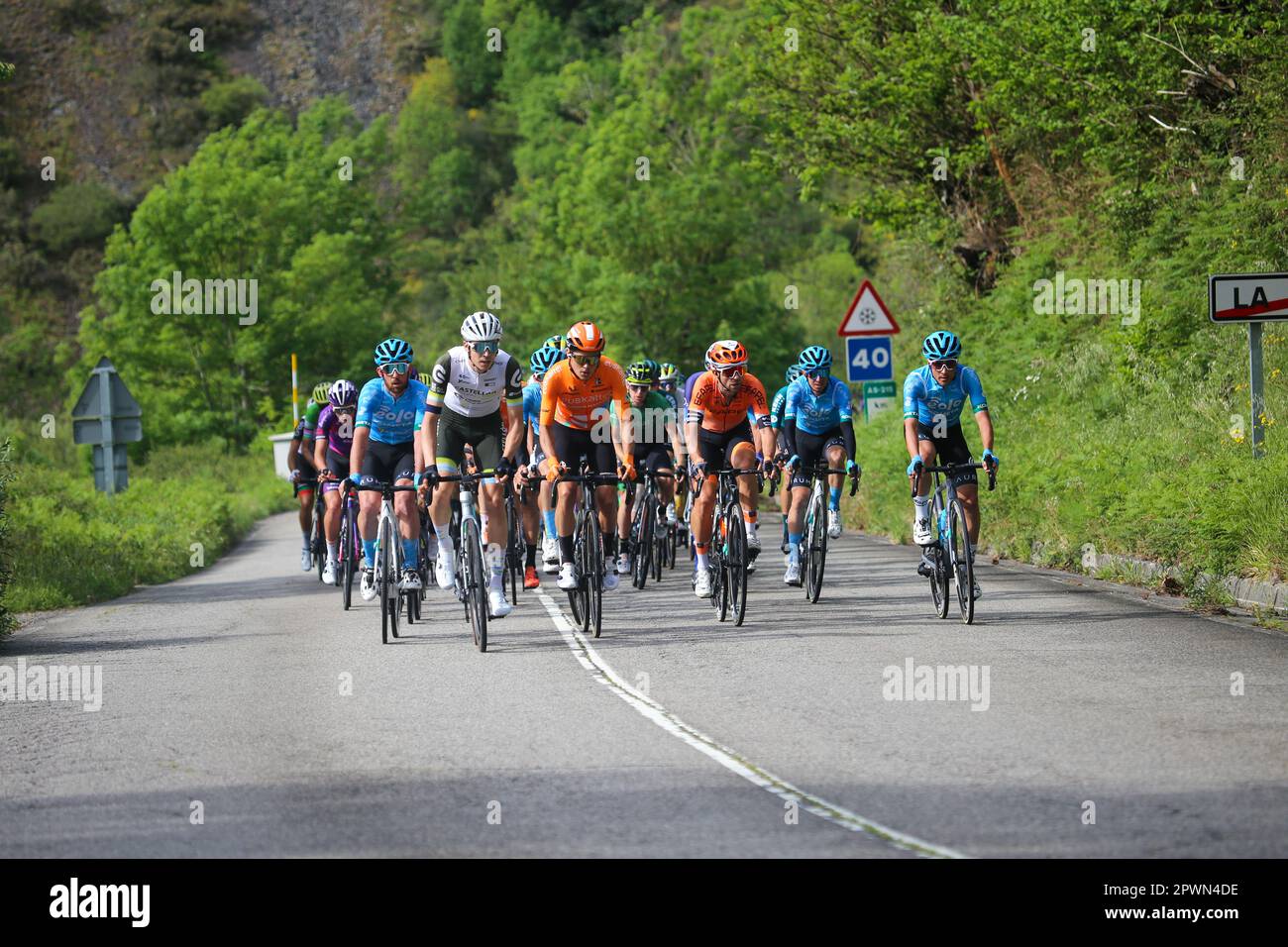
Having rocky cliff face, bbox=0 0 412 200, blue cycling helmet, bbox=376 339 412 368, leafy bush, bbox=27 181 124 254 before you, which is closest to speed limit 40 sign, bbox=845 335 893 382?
blue cycling helmet, bbox=376 339 412 368

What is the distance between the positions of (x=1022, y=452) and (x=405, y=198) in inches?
A: 2702

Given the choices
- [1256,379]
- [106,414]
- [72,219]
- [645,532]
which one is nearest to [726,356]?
[645,532]

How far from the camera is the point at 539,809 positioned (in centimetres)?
746

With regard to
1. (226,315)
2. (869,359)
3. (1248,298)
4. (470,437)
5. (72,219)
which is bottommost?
(470,437)

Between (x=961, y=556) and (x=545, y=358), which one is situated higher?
(x=545, y=358)

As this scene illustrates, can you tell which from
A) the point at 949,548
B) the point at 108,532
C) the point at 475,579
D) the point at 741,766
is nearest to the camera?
the point at 741,766

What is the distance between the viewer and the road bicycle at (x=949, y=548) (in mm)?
13758

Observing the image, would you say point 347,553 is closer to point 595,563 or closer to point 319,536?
point 319,536

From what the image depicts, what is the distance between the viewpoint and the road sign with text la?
15.9 metres

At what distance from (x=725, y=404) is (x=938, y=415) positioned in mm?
1900

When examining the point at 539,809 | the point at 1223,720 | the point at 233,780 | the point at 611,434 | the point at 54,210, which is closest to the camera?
the point at 539,809

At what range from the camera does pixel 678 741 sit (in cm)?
907

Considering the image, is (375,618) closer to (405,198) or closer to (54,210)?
(405,198)
